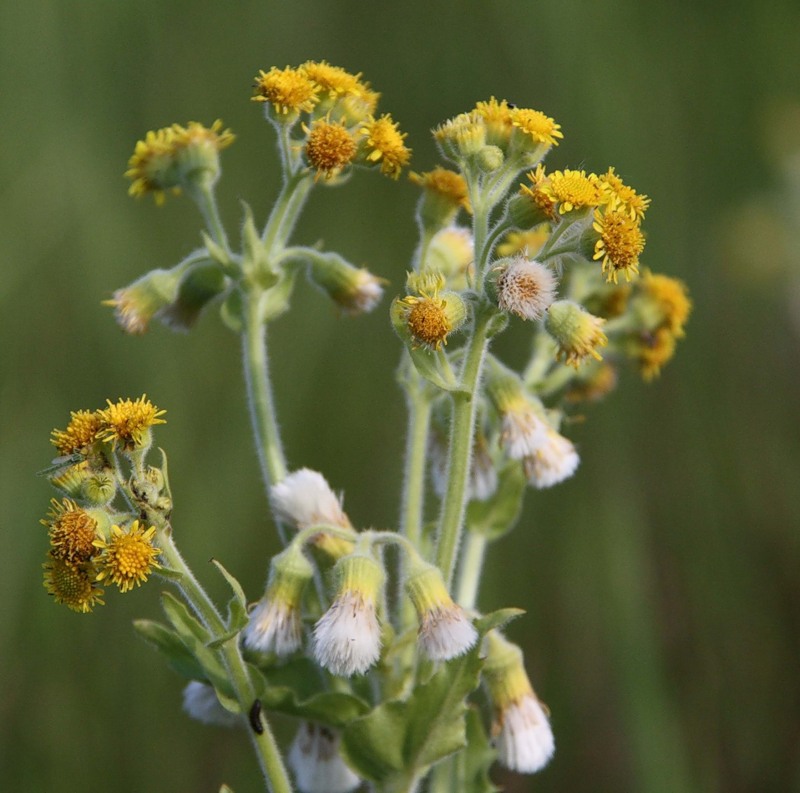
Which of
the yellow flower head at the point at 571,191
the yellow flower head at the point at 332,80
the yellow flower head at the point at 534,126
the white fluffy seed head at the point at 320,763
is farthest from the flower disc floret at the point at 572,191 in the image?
the white fluffy seed head at the point at 320,763

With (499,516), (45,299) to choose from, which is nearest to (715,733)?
(499,516)

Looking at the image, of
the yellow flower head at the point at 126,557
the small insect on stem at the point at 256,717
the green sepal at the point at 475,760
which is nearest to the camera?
the yellow flower head at the point at 126,557

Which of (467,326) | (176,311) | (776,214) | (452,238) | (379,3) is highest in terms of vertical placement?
(379,3)

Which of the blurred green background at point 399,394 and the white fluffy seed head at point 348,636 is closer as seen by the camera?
the white fluffy seed head at point 348,636

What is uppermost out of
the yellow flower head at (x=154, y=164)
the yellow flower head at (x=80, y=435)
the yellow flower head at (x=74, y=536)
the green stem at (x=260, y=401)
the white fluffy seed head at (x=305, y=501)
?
the yellow flower head at (x=154, y=164)

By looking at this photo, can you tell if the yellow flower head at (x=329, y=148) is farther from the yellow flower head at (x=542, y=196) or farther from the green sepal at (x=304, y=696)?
the green sepal at (x=304, y=696)

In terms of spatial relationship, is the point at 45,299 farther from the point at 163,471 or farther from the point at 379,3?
the point at 163,471
